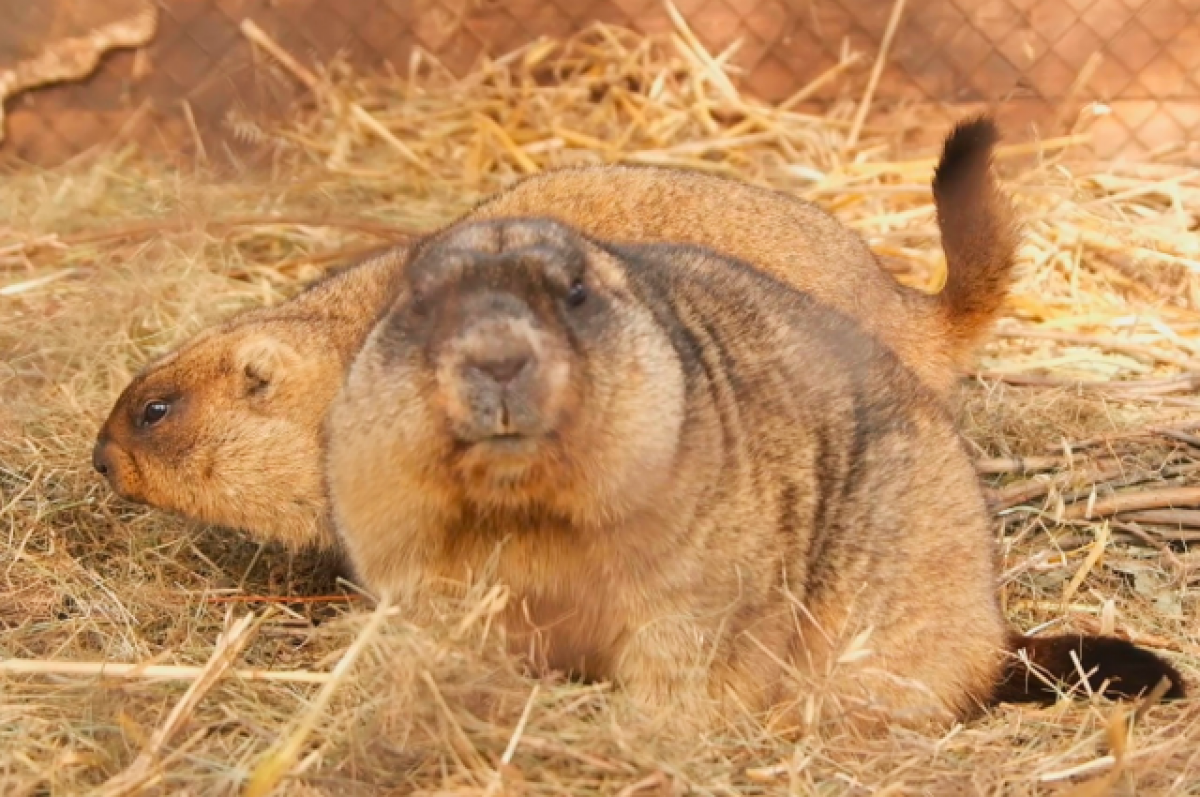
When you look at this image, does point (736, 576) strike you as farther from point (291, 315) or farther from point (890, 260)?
point (890, 260)

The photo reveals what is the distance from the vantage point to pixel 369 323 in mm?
4613

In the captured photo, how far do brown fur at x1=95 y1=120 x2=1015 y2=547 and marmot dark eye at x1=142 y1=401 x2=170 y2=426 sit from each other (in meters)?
0.02

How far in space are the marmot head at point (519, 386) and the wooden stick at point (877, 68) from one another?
4.67 metres

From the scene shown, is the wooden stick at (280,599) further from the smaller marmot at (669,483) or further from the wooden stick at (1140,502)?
the wooden stick at (1140,502)

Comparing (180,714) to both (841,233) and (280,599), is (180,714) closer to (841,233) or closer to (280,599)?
(280,599)

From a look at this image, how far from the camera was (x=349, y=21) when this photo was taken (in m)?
7.90

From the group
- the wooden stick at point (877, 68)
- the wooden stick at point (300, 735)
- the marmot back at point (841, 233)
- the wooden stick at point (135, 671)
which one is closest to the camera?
the wooden stick at point (300, 735)

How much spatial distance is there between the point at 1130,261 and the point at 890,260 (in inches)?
47.3

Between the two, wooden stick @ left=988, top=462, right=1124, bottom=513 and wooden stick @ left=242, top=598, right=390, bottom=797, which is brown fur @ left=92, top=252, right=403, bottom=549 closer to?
wooden stick @ left=242, top=598, right=390, bottom=797

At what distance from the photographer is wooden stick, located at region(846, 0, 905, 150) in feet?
25.2

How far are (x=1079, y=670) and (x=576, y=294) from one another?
1760mm

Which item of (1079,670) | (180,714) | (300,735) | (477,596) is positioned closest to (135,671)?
(180,714)

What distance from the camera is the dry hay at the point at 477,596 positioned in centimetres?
326

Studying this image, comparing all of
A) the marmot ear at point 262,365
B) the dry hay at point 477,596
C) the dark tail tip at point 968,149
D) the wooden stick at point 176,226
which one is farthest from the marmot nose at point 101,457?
the dark tail tip at point 968,149
